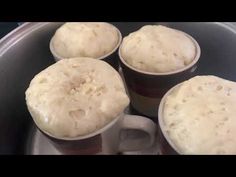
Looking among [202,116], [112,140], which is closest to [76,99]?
[112,140]

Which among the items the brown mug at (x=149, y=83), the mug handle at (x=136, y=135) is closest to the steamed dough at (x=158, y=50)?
the brown mug at (x=149, y=83)

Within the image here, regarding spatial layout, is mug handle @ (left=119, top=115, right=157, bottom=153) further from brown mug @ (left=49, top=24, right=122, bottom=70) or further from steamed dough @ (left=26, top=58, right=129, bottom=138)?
brown mug @ (left=49, top=24, right=122, bottom=70)

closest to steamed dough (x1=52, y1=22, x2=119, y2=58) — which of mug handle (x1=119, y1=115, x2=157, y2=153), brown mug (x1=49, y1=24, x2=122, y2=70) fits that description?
brown mug (x1=49, y1=24, x2=122, y2=70)
